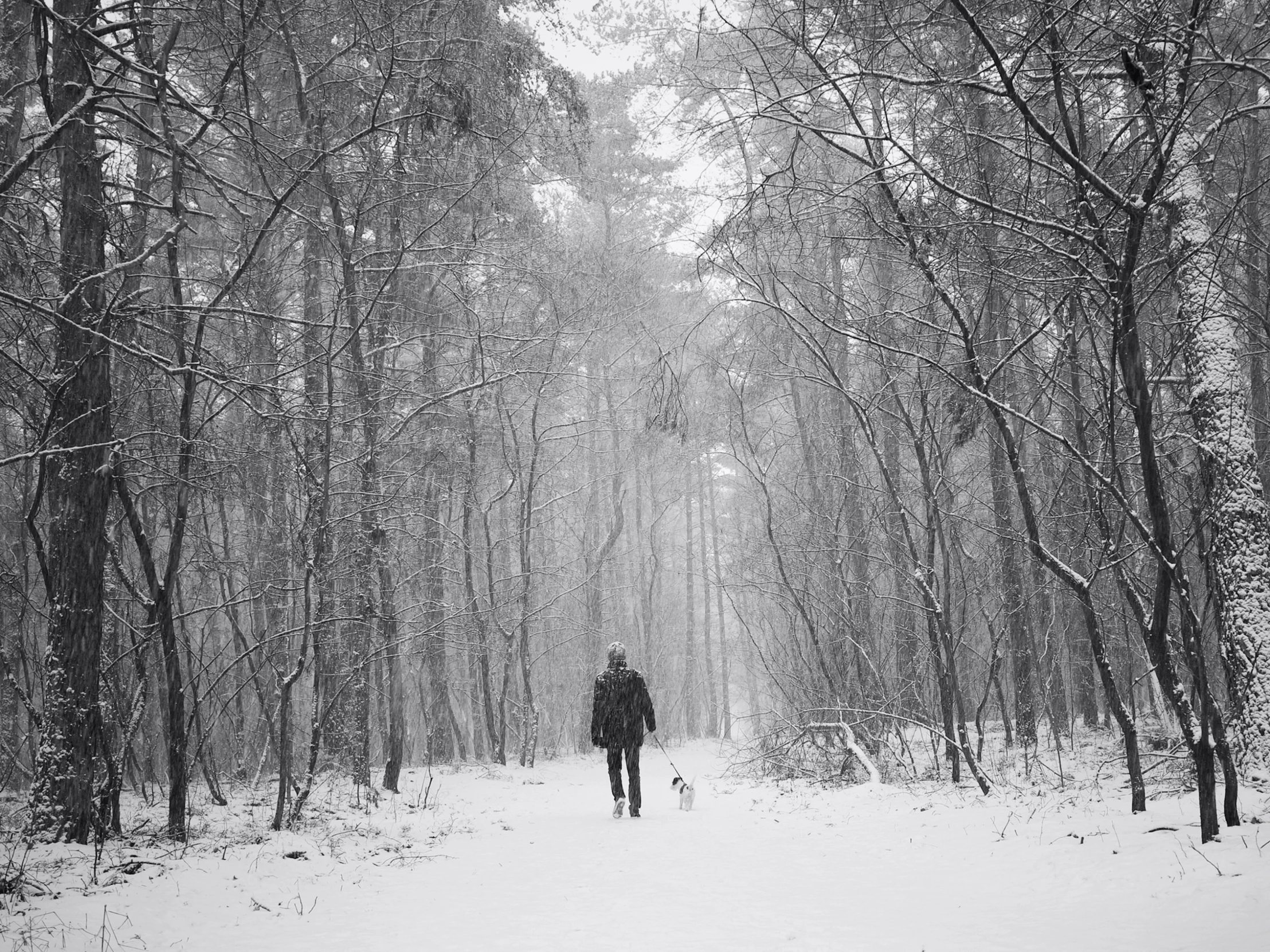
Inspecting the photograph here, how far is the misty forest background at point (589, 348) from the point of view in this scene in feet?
17.4

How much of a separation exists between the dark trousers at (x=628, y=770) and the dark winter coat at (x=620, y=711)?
6 centimetres

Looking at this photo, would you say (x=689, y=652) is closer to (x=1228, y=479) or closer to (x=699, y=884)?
(x=1228, y=479)

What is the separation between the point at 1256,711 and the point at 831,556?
6184mm

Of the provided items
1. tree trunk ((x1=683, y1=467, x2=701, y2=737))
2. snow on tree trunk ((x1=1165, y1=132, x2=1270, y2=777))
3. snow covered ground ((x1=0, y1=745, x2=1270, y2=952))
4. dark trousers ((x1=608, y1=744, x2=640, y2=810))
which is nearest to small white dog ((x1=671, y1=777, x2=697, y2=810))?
dark trousers ((x1=608, y1=744, x2=640, y2=810))

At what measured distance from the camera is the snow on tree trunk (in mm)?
5844

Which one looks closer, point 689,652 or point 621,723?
point 621,723

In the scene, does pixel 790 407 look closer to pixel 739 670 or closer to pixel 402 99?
pixel 402 99

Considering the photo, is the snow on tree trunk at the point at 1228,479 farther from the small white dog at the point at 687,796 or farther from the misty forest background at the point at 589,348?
the small white dog at the point at 687,796

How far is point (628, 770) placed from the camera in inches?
347

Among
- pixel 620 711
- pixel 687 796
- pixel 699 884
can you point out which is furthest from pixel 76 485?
pixel 687 796

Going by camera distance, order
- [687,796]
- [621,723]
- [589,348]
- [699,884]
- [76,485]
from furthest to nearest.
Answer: [589,348]
[687,796]
[621,723]
[76,485]
[699,884]

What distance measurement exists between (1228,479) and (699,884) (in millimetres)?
5023

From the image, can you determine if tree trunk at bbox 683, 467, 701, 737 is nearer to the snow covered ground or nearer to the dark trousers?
the dark trousers

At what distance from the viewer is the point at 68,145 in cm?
596
